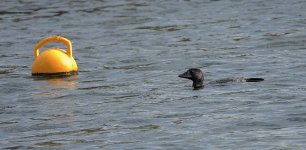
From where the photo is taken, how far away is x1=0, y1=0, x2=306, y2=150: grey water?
42.7ft

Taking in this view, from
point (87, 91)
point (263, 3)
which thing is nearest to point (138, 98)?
point (87, 91)

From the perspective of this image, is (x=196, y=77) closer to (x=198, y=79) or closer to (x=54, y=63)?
(x=198, y=79)

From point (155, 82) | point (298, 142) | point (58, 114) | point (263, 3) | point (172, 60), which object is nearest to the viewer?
point (298, 142)

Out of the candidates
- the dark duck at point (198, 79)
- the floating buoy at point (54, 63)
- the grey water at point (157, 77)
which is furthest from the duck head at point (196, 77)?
the floating buoy at point (54, 63)

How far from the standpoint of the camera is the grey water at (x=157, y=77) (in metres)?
13.0

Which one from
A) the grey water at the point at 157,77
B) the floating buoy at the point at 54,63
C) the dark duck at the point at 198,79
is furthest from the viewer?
the floating buoy at the point at 54,63

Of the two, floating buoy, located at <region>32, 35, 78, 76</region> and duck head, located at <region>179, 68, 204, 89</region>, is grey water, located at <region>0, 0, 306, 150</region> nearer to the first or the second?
duck head, located at <region>179, 68, 204, 89</region>

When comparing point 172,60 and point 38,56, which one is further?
point 172,60

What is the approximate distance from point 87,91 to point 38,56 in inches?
85.5

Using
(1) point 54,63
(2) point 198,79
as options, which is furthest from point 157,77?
(1) point 54,63

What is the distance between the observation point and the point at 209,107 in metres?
14.9

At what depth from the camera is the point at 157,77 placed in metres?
18.4

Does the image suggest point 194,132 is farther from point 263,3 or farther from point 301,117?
point 263,3

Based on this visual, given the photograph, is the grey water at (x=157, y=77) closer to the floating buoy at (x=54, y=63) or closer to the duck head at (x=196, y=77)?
the duck head at (x=196, y=77)
